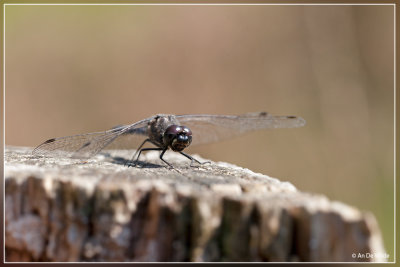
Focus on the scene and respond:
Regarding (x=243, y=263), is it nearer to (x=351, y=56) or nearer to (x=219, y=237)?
(x=219, y=237)

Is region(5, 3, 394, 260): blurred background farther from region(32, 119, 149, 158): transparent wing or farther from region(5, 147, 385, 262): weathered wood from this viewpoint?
region(5, 147, 385, 262): weathered wood

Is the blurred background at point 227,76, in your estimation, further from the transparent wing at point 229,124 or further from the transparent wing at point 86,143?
the transparent wing at point 86,143

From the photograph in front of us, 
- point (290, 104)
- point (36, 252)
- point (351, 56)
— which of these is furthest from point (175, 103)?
point (36, 252)

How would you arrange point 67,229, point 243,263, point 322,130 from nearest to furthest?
1. point 243,263
2. point 67,229
3. point 322,130

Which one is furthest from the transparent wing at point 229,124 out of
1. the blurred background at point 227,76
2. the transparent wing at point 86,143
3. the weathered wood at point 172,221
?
the blurred background at point 227,76

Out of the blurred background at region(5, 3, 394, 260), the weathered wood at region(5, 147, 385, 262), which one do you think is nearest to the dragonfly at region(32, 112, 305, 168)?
the weathered wood at region(5, 147, 385, 262)

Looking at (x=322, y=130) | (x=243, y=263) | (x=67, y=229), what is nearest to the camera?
(x=243, y=263)

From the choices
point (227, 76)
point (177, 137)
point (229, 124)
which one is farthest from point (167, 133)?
point (227, 76)
